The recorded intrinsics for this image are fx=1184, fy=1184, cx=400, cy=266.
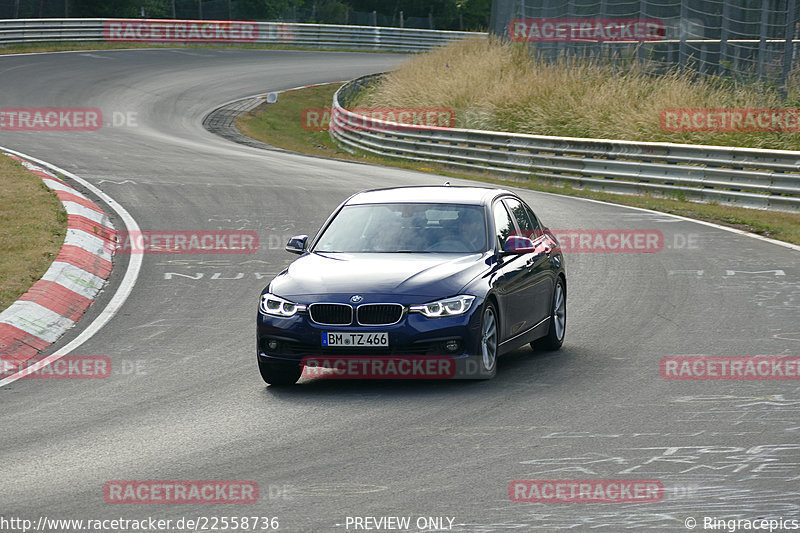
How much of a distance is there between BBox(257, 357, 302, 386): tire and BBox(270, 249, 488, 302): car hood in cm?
55

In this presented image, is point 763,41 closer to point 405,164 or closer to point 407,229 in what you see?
point 405,164

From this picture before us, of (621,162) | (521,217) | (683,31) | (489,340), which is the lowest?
(621,162)

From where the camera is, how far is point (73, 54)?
1909 inches

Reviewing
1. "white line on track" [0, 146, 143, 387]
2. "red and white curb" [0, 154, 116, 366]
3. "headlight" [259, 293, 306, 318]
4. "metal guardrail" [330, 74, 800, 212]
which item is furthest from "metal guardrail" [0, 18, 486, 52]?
"headlight" [259, 293, 306, 318]

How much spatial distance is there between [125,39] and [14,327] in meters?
44.7

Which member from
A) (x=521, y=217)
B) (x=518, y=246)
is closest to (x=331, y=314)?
(x=518, y=246)

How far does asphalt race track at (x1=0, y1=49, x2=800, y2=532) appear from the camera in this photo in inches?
249

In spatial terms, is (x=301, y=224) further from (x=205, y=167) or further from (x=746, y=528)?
(x=746, y=528)

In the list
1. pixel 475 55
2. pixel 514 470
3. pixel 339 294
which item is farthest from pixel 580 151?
pixel 514 470

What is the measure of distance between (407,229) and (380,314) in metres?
1.47

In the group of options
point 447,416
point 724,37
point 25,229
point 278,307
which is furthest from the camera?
point 724,37

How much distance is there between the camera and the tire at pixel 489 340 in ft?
30.9

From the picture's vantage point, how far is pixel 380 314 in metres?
9.19

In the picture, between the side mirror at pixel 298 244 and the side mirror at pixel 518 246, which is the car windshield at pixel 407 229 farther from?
the side mirror at pixel 518 246
